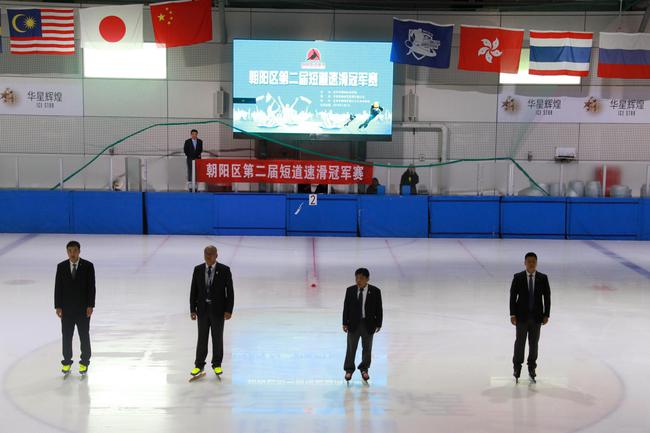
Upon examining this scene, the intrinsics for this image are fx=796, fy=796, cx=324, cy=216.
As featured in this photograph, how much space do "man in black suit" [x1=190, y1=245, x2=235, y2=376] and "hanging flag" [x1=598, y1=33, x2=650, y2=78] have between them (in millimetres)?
18789

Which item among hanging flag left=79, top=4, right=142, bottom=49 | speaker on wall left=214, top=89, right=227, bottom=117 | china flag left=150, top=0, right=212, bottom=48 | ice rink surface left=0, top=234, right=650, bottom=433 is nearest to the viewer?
ice rink surface left=0, top=234, right=650, bottom=433

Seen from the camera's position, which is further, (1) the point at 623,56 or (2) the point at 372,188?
(1) the point at 623,56

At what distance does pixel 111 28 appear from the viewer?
24344 mm

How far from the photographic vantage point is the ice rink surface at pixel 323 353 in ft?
28.4

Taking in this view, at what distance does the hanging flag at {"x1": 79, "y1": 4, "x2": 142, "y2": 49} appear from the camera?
24188mm

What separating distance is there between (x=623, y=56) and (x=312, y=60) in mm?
9693

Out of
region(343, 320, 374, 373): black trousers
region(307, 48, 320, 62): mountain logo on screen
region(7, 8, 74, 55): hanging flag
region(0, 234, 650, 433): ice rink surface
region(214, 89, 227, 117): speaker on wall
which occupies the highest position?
region(7, 8, 74, 55): hanging flag

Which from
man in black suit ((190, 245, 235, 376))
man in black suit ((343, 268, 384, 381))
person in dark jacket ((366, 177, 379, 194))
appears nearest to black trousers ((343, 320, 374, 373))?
man in black suit ((343, 268, 384, 381))

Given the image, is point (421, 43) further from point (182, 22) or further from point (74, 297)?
point (74, 297)

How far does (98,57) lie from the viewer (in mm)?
25781

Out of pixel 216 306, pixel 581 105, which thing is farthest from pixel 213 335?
pixel 581 105

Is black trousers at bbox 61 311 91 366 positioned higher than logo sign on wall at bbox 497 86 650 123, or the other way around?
logo sign on wall at bbox 497 86 650 123

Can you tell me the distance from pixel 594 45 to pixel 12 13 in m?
18.6

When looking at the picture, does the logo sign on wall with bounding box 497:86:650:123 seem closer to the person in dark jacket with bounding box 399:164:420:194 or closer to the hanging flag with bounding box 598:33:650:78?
the hanging flag with bounding box 598:33:650:78
